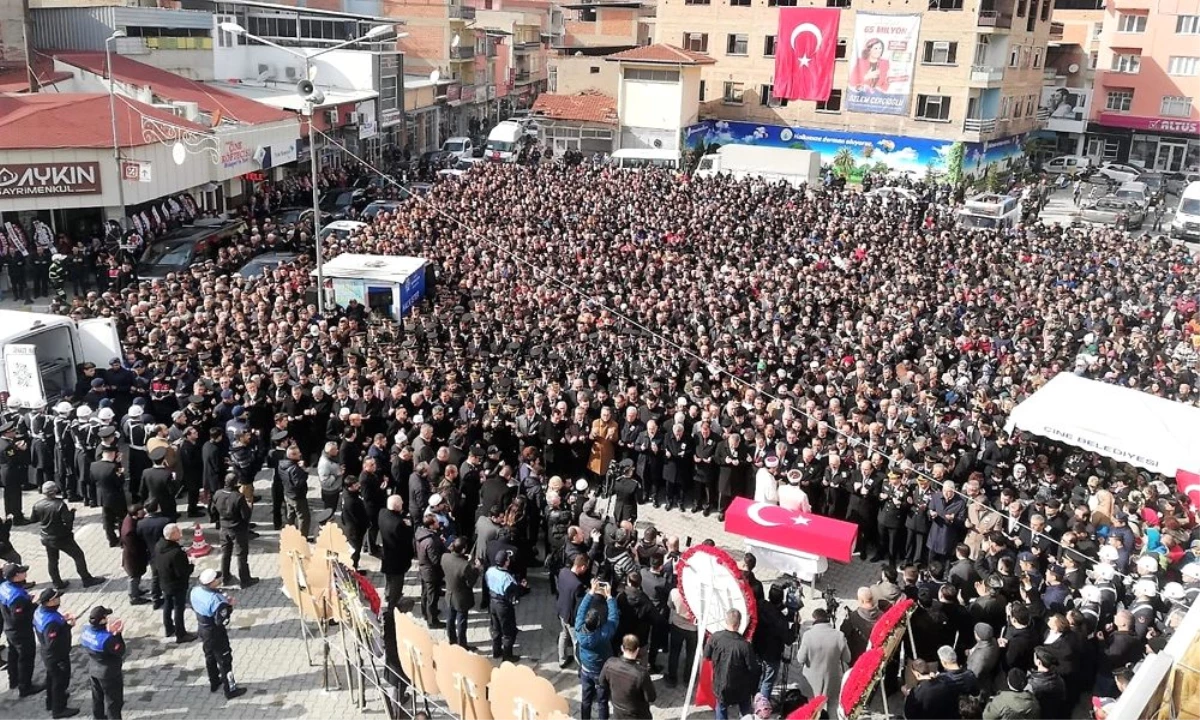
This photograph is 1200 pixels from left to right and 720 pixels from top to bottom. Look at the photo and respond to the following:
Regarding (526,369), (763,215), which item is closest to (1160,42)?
(763,215)

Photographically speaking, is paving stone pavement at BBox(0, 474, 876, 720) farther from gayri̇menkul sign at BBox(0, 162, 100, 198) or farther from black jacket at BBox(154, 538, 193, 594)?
gayri̇menkul sign at BBox(0, 162, 100, 198)

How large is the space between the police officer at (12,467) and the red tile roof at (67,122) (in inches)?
499

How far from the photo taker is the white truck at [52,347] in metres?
12.3

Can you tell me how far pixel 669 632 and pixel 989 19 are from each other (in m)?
39.3

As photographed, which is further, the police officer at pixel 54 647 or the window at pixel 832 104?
the window at pixel 832 104

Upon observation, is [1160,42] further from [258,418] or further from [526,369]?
[258,418]

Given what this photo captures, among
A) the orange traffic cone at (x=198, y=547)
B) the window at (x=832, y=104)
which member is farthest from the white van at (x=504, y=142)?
the orange traffic cone at (x=198, y=547)

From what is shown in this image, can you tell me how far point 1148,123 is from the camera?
164 feet

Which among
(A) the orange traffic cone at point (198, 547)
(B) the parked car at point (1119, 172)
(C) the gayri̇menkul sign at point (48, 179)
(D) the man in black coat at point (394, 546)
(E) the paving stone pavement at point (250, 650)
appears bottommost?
(E) the paving stone pavement at point (250, 650)

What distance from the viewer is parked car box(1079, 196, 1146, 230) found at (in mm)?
34094

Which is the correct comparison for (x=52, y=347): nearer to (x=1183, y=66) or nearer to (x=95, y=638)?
(x=95, y=638)

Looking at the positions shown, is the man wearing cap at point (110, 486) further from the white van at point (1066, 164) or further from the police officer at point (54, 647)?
the white van at point (1066, 164)

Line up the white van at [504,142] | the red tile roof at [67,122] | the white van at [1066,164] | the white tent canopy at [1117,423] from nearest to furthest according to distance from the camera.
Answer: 1. the white tent canopy at [1117,423]
2. the red tile roof at [67,122]
3. the white van at [504,142]
4. the white van at [1066,164]

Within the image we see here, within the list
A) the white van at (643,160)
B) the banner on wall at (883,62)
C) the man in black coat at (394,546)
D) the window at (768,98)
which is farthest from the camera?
the window at (768,98)
